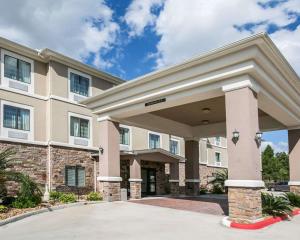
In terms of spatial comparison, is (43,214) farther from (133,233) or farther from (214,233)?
(214,233)

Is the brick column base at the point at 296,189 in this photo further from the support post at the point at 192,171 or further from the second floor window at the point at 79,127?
the second floor window at the point at 79,127

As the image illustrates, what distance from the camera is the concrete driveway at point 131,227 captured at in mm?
9516

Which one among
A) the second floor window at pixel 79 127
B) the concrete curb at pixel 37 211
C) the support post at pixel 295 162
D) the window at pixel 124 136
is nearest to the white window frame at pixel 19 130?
the second floor window at pixel 79 127

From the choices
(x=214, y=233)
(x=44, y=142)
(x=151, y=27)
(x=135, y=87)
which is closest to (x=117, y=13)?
(x=151, y=27)

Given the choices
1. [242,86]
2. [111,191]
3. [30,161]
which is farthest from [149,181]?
[242,86]

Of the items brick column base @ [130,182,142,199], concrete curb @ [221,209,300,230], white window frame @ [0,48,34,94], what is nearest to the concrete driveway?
concrete curb @ [221,209,300,230]

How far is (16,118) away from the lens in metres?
20.7

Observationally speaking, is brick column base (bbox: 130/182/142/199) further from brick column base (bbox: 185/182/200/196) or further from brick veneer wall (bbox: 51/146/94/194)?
brick veneer wall (bbox: 51/146/94/194)

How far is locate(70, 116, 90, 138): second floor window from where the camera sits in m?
23.5

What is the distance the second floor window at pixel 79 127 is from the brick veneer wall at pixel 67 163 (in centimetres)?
107

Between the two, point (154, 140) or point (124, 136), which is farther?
point (154, 140)

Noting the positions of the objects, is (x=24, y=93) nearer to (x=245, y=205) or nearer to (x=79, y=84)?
(x=79, y=84)

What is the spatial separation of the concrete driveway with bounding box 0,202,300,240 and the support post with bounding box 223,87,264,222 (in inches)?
30.3

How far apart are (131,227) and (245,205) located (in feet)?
11.5
